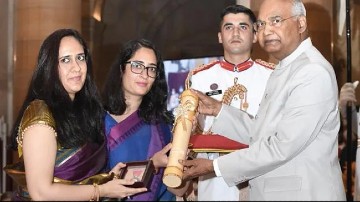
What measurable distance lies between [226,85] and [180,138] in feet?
6.25

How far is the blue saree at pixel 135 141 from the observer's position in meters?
3.79

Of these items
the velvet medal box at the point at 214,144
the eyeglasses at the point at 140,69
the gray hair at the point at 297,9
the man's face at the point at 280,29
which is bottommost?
the velvet medal box at the point at 214,144

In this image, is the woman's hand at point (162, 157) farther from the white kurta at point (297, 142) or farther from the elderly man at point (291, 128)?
the white kurta at point (297, 142)

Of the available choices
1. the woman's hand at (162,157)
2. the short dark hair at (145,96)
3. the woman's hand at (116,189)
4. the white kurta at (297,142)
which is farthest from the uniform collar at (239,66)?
the woman's hand at (116,189)

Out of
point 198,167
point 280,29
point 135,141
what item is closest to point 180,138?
point 198,167

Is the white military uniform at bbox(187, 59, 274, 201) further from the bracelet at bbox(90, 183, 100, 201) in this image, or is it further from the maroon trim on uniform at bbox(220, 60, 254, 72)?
the bracelet at bbox(90, 183, 100, 201)

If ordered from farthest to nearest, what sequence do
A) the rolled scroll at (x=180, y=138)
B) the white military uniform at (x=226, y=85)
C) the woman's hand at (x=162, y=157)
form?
the white military uniform at (x=226, y=85) < the woman's hand at (x=162, y=157) < the rolled scroll at (x=180, y=138)

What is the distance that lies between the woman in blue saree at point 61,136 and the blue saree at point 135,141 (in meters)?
0.47

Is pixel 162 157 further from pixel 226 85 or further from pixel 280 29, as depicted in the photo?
pixel 226 85

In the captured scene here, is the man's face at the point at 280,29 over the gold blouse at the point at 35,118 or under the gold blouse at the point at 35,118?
over

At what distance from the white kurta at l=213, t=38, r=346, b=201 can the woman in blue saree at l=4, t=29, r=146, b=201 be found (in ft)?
1.95

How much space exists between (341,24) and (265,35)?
20.1 feet

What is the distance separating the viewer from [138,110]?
3.95m

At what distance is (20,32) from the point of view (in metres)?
8.51
